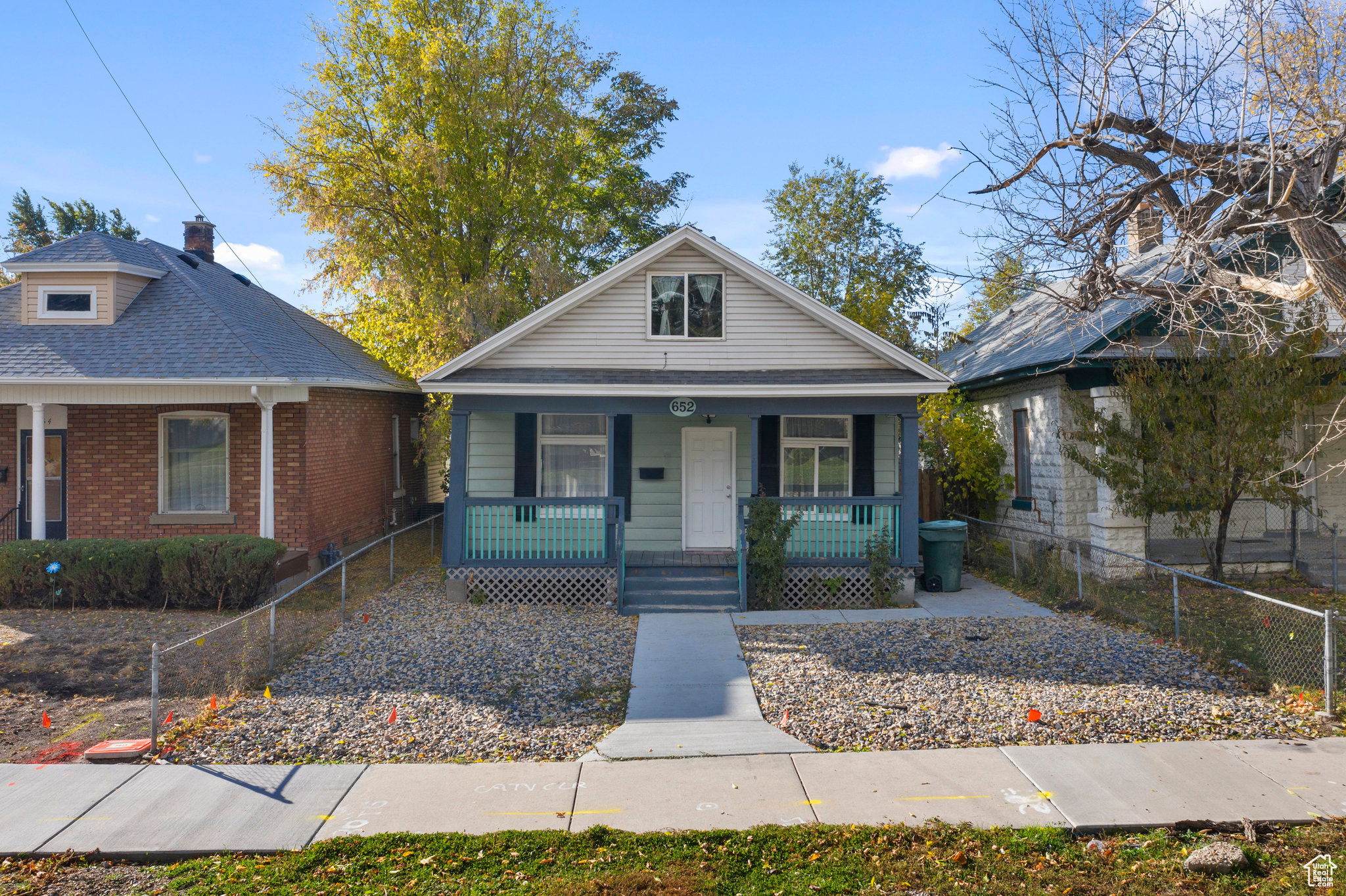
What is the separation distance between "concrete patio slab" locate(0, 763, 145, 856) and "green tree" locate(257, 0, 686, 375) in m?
12.6

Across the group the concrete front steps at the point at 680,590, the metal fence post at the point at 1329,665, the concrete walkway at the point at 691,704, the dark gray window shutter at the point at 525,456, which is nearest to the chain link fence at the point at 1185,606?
the metal fence post at the point at 1329,665

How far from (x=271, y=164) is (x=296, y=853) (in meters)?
17.5

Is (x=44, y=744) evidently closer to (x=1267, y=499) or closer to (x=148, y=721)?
(x=148, y=721)

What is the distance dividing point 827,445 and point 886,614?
3.47 m

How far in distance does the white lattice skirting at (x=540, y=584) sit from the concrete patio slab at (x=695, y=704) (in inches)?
152

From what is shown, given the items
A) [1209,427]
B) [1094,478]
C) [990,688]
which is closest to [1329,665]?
[990,688]

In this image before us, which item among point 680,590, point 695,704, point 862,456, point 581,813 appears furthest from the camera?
point 862,456

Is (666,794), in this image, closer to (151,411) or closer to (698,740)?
(698,740)

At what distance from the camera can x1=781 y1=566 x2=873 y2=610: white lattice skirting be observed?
1130 centimetres

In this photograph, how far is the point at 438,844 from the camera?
4703mm

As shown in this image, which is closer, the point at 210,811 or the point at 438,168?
the point at 210,811

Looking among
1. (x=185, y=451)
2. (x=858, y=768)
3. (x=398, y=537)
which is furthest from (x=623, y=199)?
(x=858, y=768)

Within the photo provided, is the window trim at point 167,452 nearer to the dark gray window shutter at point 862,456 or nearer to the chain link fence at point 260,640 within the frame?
the chain link fence at point 260,640

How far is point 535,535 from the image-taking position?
11.5 m
